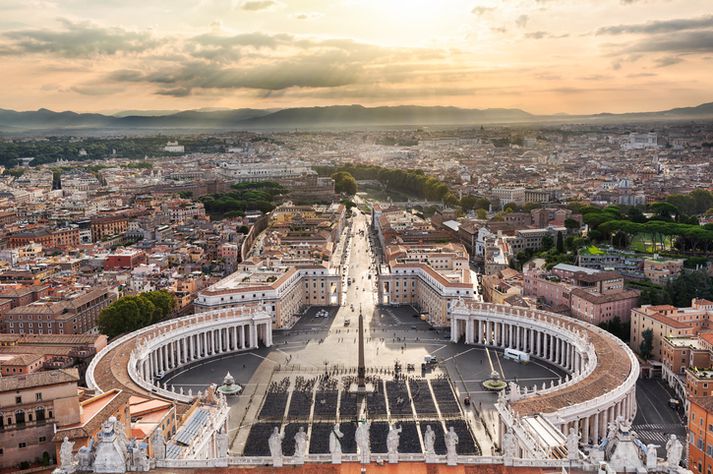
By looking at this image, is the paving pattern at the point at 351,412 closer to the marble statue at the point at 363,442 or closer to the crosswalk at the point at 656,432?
the crosswalk at the point at 656,432

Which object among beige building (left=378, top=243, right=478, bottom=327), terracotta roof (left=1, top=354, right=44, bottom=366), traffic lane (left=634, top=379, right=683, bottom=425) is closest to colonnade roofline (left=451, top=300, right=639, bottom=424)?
traffic lane (left=634, top=379, right=683, bottom=425)

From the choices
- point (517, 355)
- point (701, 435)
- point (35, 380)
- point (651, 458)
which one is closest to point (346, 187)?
point (517, 355)

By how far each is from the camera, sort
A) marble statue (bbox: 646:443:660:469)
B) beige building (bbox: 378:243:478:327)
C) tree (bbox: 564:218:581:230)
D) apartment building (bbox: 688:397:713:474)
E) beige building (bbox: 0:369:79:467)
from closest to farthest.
→ marble statue (bbox: 646:443:660:469) < beige building (bbox: 0:369:79:467) < apartment building (bbox: 688:397:713:474) < beige building (bbox: 378:243:478:327) < tree (bbox: 564:218:581:230)

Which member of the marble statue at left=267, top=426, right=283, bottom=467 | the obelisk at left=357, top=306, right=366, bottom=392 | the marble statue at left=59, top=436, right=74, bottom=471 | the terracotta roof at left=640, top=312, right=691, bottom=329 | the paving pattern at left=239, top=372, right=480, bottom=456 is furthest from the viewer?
the terracotta roof at left=640, top=312, right=691, bottom=329

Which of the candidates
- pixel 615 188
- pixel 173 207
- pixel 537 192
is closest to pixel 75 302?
pixel 173 207

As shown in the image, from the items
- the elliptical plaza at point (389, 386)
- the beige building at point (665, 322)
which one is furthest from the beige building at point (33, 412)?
the beige building at point (665, 322)

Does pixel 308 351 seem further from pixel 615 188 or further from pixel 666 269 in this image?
pixel 615 188

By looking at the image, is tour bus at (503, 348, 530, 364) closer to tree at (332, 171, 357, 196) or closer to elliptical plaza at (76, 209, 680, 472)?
elliptical plaza at (76, 209, 680, 472)
